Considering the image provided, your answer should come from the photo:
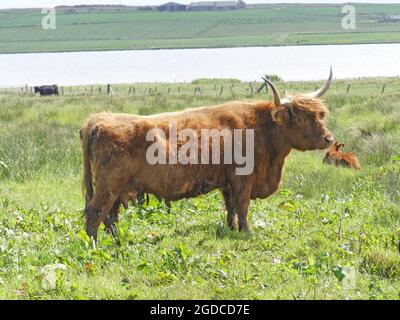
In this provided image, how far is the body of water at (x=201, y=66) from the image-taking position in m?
71.3

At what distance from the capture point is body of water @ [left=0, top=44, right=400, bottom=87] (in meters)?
71.3

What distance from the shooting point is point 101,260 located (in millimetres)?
6129

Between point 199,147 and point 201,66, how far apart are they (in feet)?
277

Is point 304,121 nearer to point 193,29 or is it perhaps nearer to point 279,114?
point 279,114

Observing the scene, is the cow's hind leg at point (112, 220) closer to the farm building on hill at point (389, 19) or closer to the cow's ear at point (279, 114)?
the cow's ear at point (279, 114)

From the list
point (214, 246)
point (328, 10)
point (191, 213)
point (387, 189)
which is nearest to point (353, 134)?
point (387, 189)

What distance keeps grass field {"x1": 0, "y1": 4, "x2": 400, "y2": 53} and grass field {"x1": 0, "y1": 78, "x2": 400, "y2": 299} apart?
110 m

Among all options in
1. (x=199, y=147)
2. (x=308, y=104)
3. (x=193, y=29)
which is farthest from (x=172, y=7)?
(x=199, y=147)

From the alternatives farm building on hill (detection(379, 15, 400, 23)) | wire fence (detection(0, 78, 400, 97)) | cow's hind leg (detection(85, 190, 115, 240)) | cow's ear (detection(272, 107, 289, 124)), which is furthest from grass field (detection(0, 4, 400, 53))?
cow's hind leg (detection(85, 190, 115, 240))

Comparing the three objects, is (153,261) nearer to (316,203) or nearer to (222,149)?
(222,149)

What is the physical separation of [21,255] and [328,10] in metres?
182

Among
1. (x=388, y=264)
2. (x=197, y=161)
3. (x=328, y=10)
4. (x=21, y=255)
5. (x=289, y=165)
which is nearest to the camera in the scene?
(x=388, y=264)

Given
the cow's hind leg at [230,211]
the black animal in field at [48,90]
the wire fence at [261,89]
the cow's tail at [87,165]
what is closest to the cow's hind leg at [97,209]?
the cow's tail at [87,165]

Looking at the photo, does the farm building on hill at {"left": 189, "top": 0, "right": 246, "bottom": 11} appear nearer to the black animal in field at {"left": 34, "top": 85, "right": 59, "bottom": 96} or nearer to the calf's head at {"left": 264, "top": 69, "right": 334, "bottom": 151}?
the black animal in field at {"left": 34, "top": 85, "right": 59, "bottom": 96}
